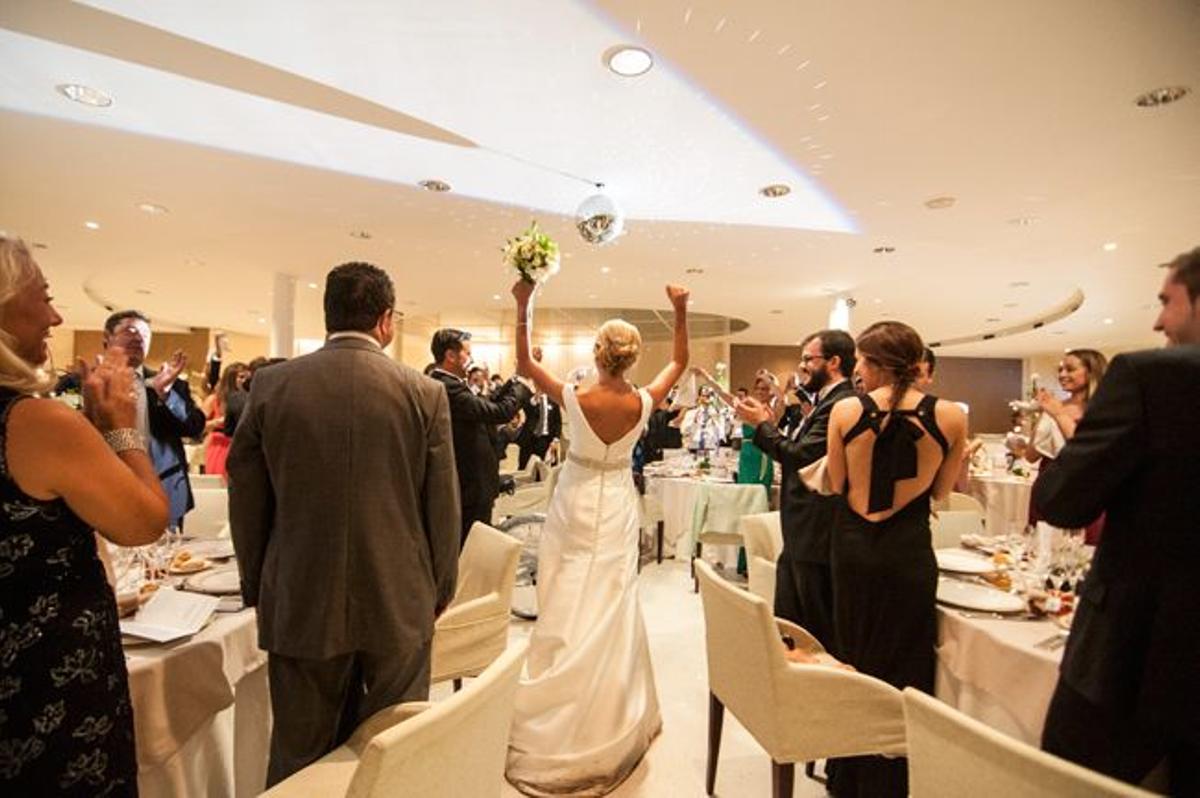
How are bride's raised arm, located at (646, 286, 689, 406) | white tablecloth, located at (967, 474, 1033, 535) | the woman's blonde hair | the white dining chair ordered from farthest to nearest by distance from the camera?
white tablecloth, located at (967, 474, 1033, 535), bride's raised arm, located at (646, 286, 689, 406), the woman's blonde hair, the white dining chair

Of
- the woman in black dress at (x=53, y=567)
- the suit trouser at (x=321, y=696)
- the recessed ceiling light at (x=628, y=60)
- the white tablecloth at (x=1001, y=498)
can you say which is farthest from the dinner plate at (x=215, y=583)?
the white tablecloth at (x=1001, y=498)

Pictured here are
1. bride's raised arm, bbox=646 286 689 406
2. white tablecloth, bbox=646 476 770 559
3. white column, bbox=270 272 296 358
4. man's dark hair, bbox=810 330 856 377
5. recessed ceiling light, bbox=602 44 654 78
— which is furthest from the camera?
white column, bbox=270 272 296 358

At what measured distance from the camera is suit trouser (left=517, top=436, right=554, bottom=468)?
6.88m

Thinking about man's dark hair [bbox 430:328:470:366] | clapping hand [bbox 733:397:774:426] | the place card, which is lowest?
the place card

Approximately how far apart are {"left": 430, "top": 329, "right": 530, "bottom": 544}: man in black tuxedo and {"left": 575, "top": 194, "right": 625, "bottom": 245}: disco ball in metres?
1.98

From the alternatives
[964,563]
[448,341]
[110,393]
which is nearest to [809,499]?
[964,563]

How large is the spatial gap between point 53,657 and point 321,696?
684mm

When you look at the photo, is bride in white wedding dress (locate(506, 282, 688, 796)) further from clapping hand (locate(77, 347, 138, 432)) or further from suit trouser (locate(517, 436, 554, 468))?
suit trouser (locate(517, 436, 554, 468))

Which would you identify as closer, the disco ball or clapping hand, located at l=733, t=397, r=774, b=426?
clapping hand, located at l=733, t=397, r=774, b=426

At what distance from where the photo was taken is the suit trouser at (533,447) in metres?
6.88

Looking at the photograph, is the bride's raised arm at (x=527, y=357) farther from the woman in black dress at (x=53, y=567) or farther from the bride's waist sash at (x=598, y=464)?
the woman in black dress at (x=53, y=567)

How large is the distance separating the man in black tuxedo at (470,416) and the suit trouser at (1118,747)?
2849 mm

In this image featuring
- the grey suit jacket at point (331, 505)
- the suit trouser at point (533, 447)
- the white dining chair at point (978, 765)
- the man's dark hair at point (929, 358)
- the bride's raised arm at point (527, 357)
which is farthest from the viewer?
the suit trouser at point (533, 447)

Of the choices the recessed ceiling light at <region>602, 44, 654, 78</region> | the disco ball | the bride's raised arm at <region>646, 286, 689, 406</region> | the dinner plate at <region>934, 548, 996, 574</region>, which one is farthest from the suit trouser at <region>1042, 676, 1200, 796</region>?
the disco ball
